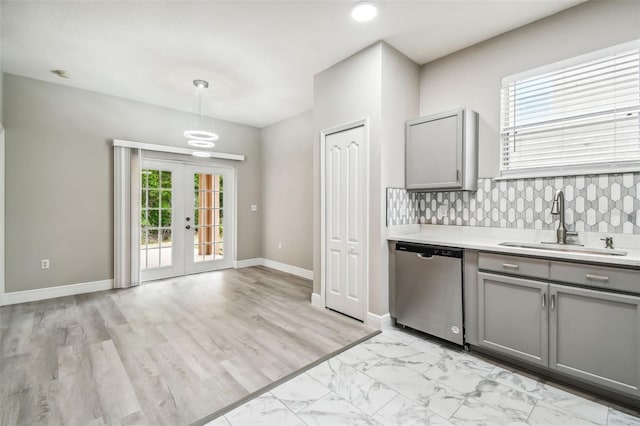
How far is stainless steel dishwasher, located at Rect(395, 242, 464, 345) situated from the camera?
2.52 meters

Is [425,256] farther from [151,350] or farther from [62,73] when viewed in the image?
[62,73]

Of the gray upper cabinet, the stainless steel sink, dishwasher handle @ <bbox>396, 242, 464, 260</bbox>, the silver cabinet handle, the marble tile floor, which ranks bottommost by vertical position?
the marble tile floor

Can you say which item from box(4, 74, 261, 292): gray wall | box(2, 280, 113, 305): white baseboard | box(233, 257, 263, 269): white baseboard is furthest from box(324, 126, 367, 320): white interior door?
box(2, 280, 113, 305): white baseboard

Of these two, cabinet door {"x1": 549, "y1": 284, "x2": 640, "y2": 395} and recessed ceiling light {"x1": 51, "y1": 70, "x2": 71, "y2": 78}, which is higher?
recessed ceiling light {"x1": 51, "y1": 70, "x2": 71, "y2": 78}

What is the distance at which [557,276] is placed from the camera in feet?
6.59

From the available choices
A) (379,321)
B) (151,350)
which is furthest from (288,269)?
(151,350)

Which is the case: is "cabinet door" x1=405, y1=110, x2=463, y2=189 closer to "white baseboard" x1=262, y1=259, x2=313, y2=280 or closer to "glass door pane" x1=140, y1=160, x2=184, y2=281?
"white baseboard" x1=262, y1=259, x2=313, y2=280

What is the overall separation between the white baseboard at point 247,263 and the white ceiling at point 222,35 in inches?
132

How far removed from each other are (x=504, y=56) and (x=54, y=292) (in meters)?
6.17

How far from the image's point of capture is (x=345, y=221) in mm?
3326

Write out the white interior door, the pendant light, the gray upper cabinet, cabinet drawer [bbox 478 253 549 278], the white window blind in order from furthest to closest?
the pendant light
the white interior door
the gray upper cabinet
the white window blind
cabinet drawer [bbox 478 253 549 278]

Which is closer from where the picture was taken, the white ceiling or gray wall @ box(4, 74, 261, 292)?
the white ceiling

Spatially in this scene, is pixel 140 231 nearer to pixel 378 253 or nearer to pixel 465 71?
pixel 378 253

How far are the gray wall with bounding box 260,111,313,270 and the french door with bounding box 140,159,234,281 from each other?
30.1 inches
